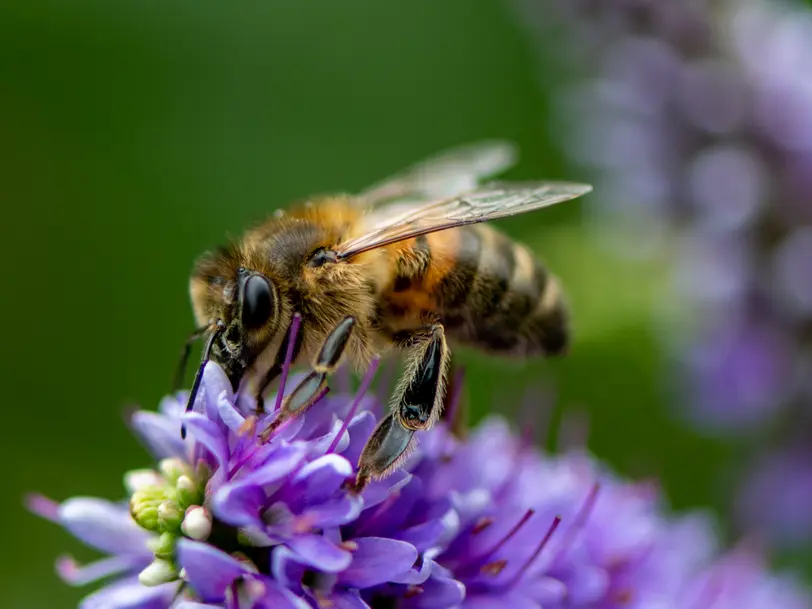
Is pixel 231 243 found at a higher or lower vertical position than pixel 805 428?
higher

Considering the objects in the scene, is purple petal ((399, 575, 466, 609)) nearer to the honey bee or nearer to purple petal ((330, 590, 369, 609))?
purple petal ((330, 590, 369, 609))

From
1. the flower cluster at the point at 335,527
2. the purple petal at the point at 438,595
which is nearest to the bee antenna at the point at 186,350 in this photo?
the flower cluster at the point at 335,527

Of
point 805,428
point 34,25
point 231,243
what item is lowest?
point 805,428

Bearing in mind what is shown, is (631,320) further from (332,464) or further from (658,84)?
(332,464)

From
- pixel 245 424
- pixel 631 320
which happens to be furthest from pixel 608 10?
pixel 245 424

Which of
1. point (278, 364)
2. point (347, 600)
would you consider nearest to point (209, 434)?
point (278, 364)

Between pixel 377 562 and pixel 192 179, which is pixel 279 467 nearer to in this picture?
pixel 377 562
